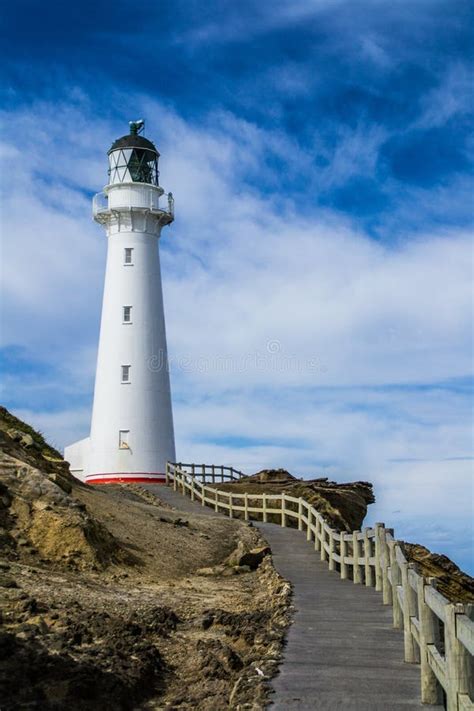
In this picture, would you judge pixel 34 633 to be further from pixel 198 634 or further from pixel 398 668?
pixel 398 668

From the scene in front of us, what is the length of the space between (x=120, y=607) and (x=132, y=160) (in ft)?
97.6

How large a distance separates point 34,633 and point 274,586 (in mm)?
6069

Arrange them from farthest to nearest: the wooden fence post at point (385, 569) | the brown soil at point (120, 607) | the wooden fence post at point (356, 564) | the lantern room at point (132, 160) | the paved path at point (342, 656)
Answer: the lantern room at point (132, 160), the wooden fence post at point (356, 564), the wooden fence post at point (385, 569), the brown soil at point (120, 607), the paved path at point (342, 656)

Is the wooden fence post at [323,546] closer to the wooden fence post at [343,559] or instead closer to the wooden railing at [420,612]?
the wooden railing at [420,612]

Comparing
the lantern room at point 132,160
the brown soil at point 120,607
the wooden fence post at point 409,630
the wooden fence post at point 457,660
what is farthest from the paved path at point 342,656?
the lantern room at point 132,160

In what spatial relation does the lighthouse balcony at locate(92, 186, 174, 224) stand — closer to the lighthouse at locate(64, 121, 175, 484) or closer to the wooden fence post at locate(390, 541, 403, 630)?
the lighthouse at locate(64, 121, 175, 484)

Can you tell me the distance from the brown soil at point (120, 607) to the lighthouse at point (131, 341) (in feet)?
46.4

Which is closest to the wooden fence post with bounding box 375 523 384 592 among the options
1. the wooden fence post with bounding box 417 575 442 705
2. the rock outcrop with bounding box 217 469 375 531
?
the wooden fence post with bounding box 417 575 442 705

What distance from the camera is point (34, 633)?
10125mm

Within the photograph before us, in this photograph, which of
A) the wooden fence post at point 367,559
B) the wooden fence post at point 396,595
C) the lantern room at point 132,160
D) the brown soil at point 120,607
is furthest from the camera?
the lantern room at point 132,160

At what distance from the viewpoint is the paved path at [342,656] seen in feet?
26.5

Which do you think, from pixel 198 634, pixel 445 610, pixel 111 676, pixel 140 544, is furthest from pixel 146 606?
pixel 445 610

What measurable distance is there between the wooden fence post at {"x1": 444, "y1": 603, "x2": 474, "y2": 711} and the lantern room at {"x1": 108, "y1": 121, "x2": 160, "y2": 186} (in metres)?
34.7

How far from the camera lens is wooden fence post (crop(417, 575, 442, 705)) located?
793cm
